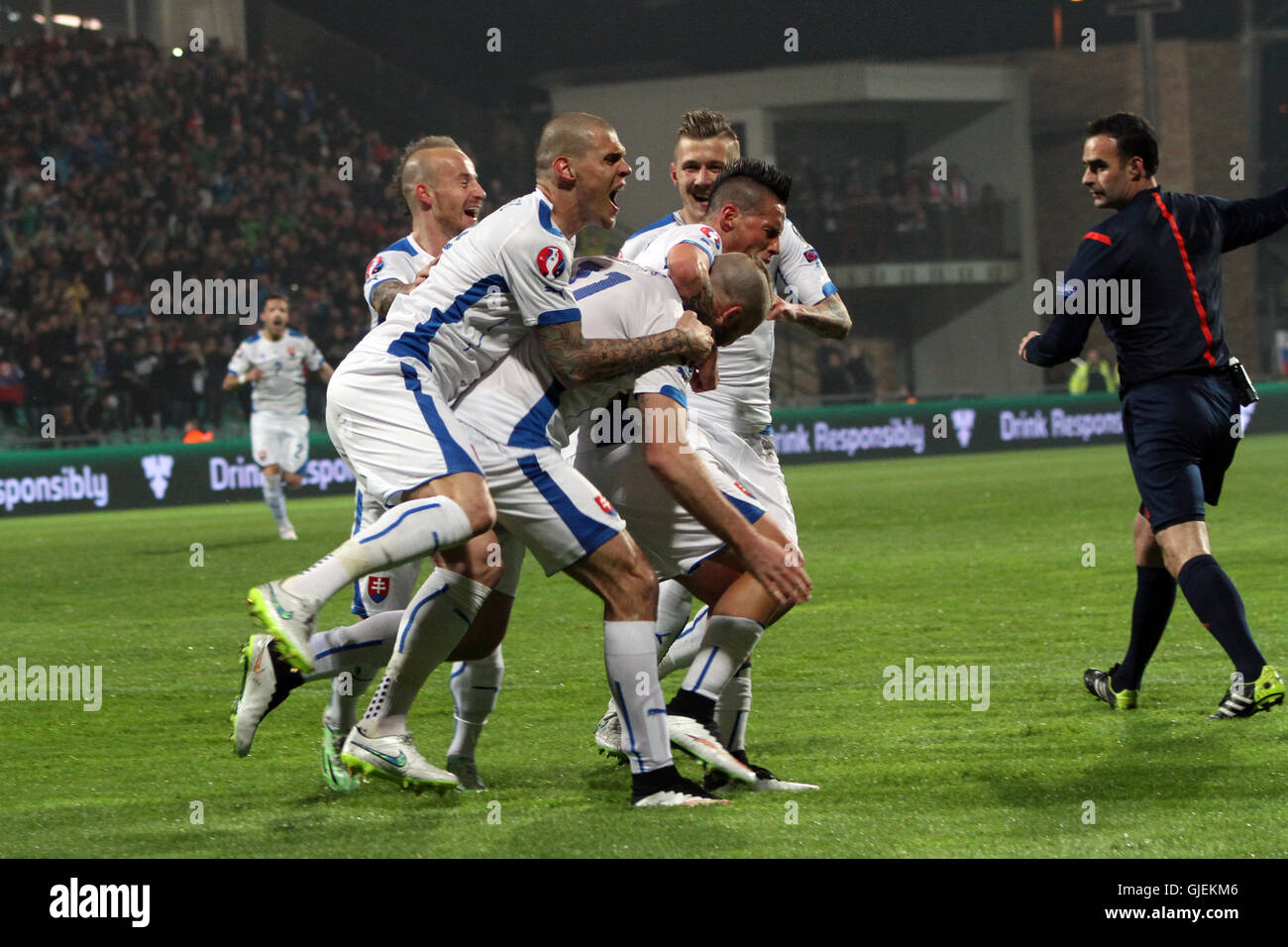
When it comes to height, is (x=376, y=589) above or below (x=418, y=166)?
below

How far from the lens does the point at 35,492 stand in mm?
22094

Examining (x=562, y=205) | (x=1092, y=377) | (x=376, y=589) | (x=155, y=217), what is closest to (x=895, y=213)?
(x=1092, y=377)

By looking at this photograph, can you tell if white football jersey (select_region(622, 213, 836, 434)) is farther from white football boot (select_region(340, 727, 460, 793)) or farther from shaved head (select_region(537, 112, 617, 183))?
white football boot (select_region(340, 727, 460, 793))

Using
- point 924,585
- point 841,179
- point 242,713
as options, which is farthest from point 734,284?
point 841,179

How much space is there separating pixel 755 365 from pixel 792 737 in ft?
4.77

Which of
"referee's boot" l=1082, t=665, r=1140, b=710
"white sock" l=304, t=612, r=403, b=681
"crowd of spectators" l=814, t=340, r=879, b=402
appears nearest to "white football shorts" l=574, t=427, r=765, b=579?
"white sock" l=304, t=612, r=403, b=681

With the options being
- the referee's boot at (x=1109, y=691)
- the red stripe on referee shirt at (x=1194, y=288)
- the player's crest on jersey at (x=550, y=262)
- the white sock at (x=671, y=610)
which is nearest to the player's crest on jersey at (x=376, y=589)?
the white sock at (x=671, y=610)

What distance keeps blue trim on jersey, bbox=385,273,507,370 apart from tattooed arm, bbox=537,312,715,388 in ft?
0.80

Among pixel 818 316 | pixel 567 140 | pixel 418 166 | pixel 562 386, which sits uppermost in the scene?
pixel 418 166

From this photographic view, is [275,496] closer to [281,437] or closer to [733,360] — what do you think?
[281,437]

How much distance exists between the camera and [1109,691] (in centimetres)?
653

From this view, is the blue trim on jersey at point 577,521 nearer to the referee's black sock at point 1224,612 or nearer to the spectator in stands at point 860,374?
the referee's black sock at point 1224,612

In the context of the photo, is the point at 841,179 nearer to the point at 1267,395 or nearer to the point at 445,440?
the point at 1267,395
